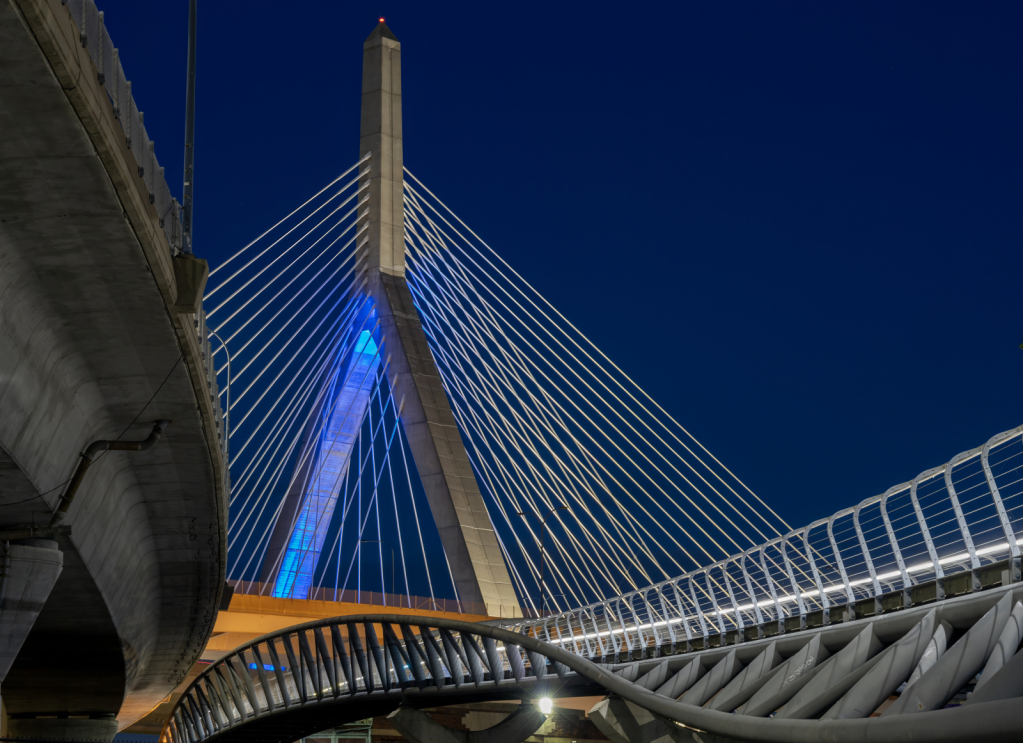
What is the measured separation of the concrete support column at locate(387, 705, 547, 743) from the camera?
23703 millimetres

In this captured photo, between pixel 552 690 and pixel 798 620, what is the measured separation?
8.51 metres

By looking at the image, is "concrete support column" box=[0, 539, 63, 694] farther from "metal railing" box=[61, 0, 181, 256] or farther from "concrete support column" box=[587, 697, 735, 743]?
"concrete support column" box=[587, 697, 735, 743]

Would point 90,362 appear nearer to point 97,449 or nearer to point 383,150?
point 97,449

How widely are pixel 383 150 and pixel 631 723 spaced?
25.9 metres

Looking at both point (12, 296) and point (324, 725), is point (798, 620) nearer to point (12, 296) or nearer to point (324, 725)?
point (12, 296)

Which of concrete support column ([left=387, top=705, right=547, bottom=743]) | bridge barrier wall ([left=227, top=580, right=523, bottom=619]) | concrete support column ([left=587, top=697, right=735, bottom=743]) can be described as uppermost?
concrete support column ([left=587, top=697, right=735, bottom=743])

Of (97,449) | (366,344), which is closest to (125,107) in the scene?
(97,449)

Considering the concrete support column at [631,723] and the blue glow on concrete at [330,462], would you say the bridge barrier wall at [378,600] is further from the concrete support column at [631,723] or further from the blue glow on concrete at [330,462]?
the concrete support column at [631,723]

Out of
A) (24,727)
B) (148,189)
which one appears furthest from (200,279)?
(24,727)

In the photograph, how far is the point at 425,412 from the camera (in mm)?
37406

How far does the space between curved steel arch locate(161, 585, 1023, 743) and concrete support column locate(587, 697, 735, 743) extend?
50 centimetres

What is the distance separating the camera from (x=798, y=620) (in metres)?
14.5

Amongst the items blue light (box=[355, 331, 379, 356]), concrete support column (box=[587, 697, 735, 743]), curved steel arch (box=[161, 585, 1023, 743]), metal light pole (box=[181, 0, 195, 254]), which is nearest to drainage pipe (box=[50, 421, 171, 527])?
metal light pole (box=[181, 0, 195, 254])

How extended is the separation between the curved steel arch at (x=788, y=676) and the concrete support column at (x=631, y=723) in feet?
1.64
